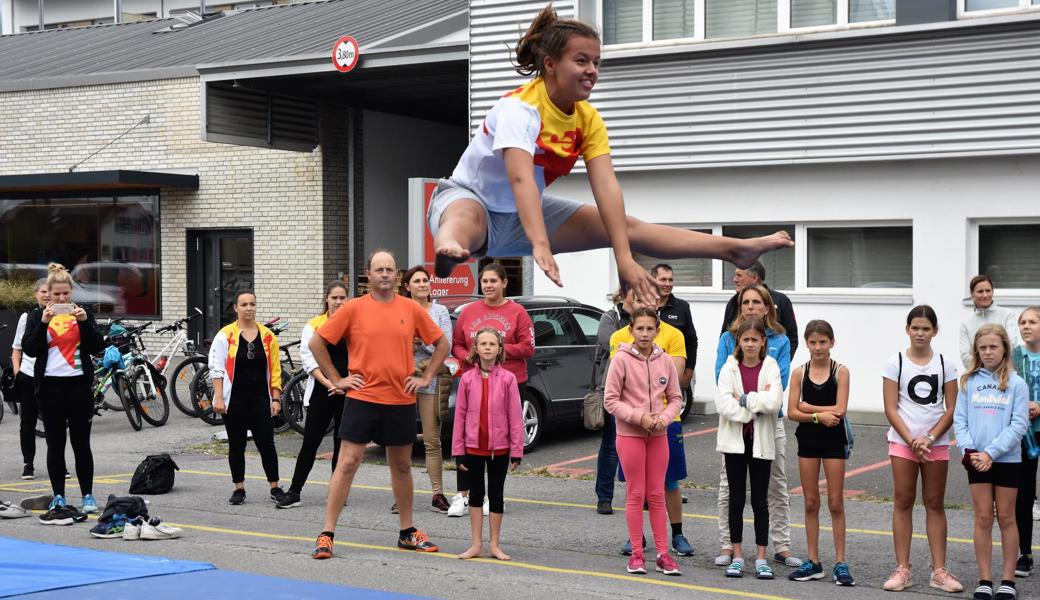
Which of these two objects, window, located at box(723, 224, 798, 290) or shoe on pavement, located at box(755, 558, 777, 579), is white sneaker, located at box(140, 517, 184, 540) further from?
window, located at box(723, 224, 798, 290)

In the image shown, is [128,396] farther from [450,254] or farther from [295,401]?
[450,254]

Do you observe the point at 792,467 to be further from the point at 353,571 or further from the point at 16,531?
the point at 16,531

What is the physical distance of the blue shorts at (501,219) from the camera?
4101mm

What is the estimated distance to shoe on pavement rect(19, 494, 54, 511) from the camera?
10352 millimetres

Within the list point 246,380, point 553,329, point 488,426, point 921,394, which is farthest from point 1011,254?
point 246,380

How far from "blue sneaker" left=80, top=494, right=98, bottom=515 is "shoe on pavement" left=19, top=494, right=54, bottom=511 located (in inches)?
14.3

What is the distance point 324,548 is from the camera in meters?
8.40

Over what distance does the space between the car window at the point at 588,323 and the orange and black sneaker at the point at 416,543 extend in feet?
17.5

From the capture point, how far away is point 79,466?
10.0 m

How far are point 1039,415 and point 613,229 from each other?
4.91m

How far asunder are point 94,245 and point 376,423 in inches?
632

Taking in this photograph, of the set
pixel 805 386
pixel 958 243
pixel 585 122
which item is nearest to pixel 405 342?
pixel 805 386

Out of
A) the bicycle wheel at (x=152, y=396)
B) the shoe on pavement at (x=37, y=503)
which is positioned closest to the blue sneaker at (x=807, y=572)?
the shoe on pavement at (x=37, y=503)

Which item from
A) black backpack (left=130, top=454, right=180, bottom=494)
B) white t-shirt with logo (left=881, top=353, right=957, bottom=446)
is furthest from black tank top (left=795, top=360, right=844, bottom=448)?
black backpack (left=130, top=454, right=180, bottom=494)
